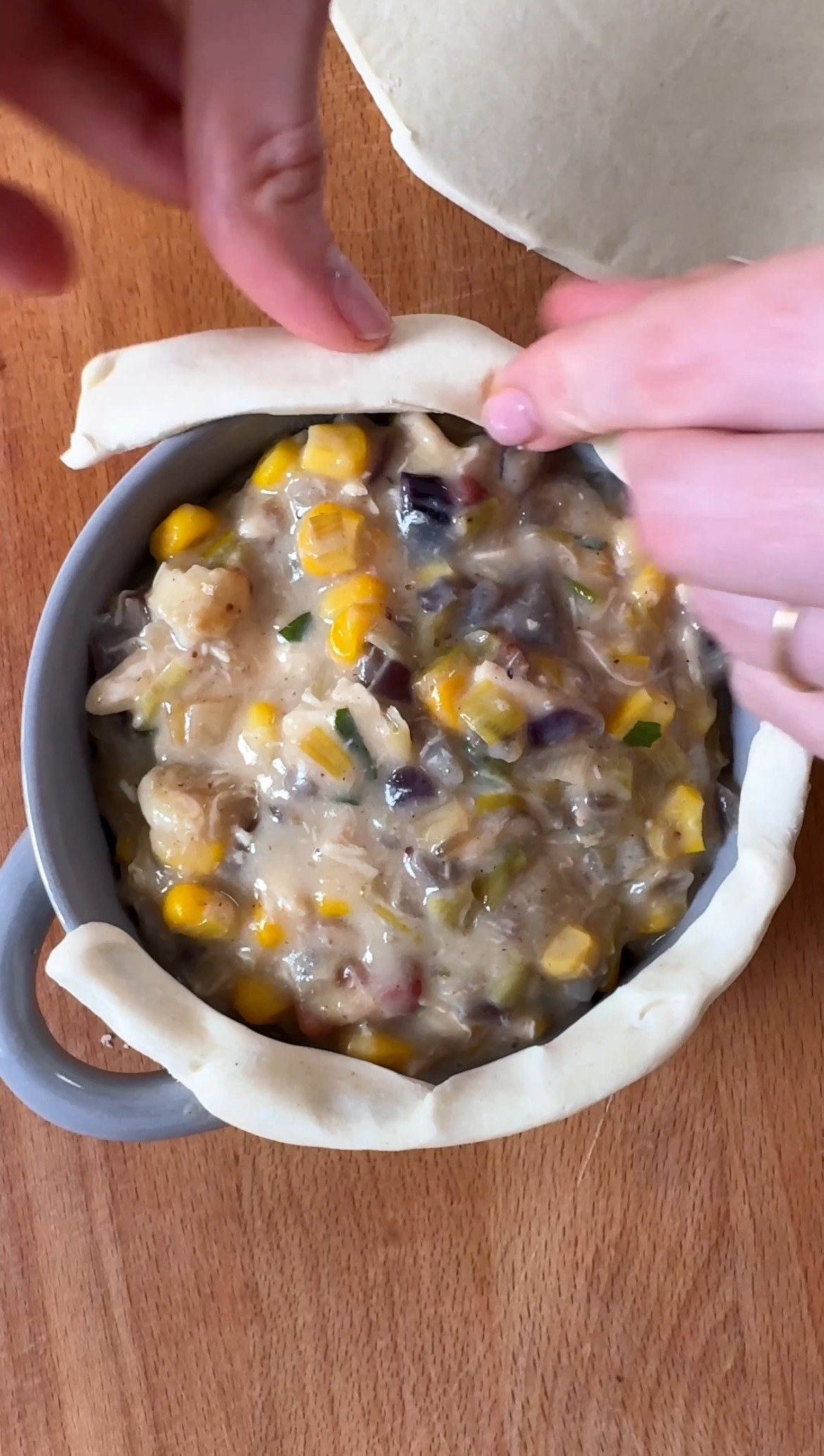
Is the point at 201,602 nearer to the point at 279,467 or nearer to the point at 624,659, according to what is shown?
the point at 279,467

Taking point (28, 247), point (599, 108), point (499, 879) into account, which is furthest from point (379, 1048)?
point (599, 108)

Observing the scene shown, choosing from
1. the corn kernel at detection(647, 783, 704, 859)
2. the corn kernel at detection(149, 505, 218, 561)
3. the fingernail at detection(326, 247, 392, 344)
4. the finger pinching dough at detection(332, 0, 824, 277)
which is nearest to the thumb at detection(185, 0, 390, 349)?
the fingernail at detection(326, 247, 392, 344)

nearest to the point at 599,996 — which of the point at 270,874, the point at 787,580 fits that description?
the point at 270,874

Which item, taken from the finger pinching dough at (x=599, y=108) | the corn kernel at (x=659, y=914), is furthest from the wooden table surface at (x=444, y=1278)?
the finger pinching dough at (x=599, y=108)

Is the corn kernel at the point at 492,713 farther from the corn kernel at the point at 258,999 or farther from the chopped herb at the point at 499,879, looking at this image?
the corn kernel at the point at 258,999

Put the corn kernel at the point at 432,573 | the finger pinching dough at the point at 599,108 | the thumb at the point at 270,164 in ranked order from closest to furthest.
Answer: the thumb at the point at 270,164
the corn kernel at the point at 432,573
the finger pinching dough at the point at 599,108

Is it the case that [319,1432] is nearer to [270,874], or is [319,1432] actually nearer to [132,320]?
[270,874]
